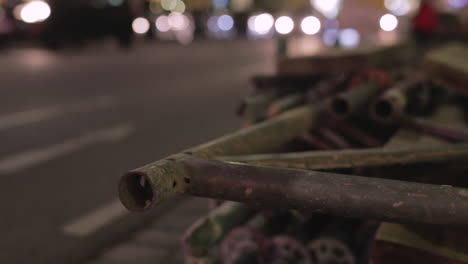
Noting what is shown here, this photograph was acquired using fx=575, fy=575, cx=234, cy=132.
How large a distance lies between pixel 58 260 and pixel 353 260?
6.92 ft

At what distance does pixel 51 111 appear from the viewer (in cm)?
974

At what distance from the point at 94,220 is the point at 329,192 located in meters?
3.23

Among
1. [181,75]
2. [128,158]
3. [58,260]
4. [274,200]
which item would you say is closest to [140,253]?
[58,260]

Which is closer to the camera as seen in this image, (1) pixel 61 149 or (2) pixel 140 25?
(1) pixel 61 149

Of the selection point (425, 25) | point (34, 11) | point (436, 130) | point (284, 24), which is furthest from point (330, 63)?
point (284, 24)

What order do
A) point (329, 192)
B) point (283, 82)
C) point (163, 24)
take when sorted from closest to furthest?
point (329, 192) → point (283, 82) → point (163, 24)

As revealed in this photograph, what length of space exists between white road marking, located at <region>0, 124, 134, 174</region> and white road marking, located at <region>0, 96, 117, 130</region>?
1354mm

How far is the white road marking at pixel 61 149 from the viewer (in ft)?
21.0

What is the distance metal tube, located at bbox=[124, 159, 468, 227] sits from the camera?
1.77 meters

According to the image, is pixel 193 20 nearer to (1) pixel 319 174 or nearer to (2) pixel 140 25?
(2) pixel 140 25

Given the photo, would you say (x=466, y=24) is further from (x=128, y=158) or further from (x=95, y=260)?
(x=95, y=260)

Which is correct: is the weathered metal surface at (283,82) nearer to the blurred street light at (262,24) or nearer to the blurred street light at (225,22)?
the blurred street light at (225,22)

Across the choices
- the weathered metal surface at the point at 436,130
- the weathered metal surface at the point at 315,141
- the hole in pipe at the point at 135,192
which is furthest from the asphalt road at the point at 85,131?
the weathered metal surface at the point at 436,130

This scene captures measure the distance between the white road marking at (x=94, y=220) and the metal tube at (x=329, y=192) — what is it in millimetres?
2658
